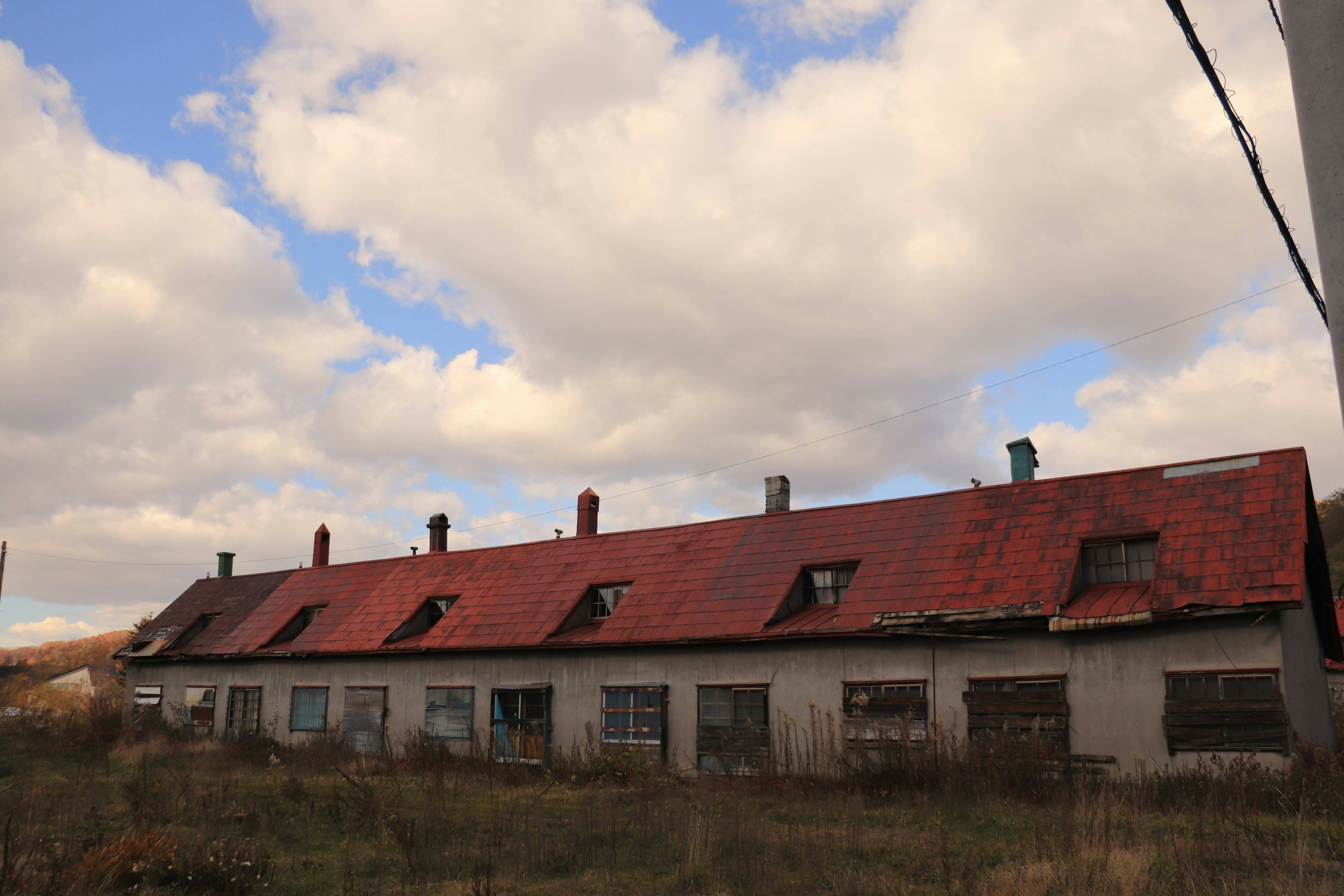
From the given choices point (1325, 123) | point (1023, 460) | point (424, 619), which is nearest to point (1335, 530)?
point (1023, 460)

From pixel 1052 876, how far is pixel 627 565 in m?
17.7

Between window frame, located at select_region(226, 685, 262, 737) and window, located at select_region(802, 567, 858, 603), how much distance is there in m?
16.7

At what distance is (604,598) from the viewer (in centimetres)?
2481

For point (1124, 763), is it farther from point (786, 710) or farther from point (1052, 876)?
point (1052, 876)

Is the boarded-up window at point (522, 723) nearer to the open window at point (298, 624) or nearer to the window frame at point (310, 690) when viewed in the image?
the window frame at point (310, 690)

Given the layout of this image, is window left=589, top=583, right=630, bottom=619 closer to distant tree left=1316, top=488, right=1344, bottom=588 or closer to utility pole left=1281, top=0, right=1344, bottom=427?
utility pole left=1281, top=0, right=1344, bottom=427

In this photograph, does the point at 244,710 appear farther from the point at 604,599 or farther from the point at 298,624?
the point at 604,599

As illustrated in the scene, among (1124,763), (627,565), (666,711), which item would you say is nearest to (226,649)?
(627,565)

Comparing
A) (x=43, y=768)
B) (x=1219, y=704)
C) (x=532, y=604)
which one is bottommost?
(x=43, y=768)

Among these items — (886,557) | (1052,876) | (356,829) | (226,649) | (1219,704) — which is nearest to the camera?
(1052,876)

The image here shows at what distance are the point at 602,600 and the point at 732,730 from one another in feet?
20.6

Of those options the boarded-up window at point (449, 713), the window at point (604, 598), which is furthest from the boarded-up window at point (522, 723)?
the window at point (604, 598)

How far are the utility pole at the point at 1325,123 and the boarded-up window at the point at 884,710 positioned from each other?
45.7ft

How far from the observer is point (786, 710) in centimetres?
1909
